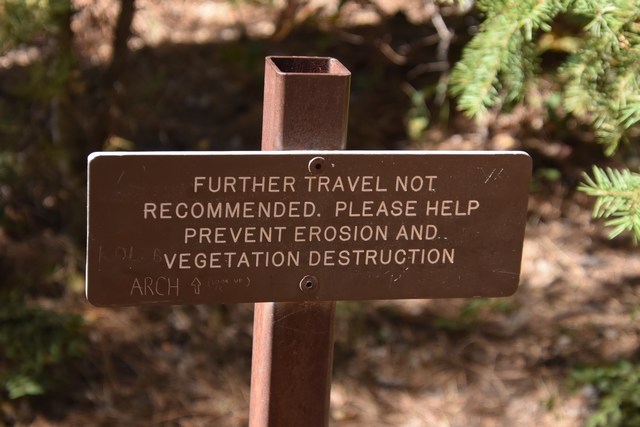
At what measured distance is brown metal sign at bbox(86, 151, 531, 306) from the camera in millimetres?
1734

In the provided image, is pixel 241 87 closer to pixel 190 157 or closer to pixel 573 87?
pixel 573 87

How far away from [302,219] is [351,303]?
7.93 feet

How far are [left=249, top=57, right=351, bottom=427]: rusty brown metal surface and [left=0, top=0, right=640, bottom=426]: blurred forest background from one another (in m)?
0.49

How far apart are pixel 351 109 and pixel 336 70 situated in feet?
11.1

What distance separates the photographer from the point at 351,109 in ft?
17.3

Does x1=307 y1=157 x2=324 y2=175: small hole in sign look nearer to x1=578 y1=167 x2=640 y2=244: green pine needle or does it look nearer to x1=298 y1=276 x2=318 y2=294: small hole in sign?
x1=298 y1=276 x2=318 y2=294: small hole in sign

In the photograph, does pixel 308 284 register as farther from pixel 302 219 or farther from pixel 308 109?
pixel 308 109

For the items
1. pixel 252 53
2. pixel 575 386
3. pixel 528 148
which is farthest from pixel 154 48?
pixel 575 386

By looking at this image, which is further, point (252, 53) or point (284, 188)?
point (252, 53)

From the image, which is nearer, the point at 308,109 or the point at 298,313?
the point at 308,109

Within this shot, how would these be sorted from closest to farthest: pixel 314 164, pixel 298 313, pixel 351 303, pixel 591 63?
pixel 314 164
pixel 298 313
pixel 591 63
pixel 351 303

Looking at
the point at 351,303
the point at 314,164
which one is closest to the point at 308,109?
the point at 314,164

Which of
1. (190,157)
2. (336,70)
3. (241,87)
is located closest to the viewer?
(190,157)

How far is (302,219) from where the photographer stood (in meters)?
1.79
